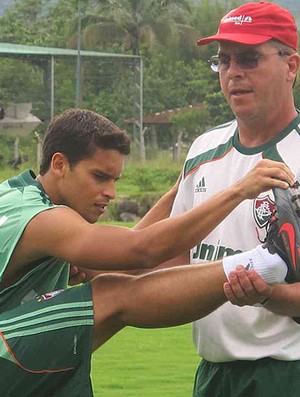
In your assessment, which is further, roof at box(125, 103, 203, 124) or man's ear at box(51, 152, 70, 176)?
roof at box(125, 103, 203, 124)

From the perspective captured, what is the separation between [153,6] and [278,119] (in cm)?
5072

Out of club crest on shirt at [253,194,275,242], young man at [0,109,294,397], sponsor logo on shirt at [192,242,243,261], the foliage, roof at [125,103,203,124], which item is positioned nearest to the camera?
young man at [0,109,294,397]

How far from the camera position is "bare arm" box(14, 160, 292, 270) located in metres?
4.11

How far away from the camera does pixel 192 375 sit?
903 cm

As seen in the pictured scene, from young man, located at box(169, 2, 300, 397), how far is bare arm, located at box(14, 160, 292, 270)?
29 centimetres

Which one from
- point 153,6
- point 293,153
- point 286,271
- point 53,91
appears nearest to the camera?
point 286,271

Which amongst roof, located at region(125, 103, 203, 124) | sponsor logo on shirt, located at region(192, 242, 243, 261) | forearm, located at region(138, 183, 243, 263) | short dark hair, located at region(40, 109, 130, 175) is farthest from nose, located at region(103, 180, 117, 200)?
roof, located at region(125, 103, 203, 124)

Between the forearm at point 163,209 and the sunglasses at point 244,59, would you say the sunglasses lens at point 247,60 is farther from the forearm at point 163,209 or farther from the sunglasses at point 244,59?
the forearm at point 163,209

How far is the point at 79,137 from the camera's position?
4.40 m

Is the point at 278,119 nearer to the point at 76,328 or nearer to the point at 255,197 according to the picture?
the point at 255,197

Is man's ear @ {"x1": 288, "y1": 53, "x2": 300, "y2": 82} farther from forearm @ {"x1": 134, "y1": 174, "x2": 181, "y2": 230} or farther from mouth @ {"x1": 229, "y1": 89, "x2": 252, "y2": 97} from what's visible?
forearm @ {"x1": 134, "y1": 174, "x2": 181, "y2": 230}

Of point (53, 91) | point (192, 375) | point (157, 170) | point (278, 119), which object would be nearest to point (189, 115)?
point (53, 91)

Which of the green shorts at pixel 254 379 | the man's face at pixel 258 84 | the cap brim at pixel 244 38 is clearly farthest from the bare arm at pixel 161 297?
the cap brim at pixel 244 38

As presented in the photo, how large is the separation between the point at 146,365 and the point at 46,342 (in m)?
5.55
